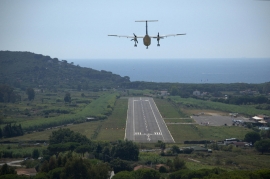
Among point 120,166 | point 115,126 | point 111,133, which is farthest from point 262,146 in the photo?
point 115,126

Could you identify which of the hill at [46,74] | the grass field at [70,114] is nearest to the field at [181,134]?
the grass field at [70,114]

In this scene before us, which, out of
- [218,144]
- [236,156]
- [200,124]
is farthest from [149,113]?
[236,156]

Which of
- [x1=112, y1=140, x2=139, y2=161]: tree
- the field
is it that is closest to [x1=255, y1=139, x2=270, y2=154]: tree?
the field

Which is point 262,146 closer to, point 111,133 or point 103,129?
point 111,133

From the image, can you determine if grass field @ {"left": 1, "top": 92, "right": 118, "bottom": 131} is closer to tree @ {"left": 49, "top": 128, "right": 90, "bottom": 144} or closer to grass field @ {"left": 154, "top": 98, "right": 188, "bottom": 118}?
grass field @ {"left": 154, "top": 98, "right": 188, "bottom": 118}

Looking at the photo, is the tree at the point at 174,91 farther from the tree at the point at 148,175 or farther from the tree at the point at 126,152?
the tree at the point at 148,175

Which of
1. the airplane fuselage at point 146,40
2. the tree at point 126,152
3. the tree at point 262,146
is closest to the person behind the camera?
the airplane fuselage at point 146,40
